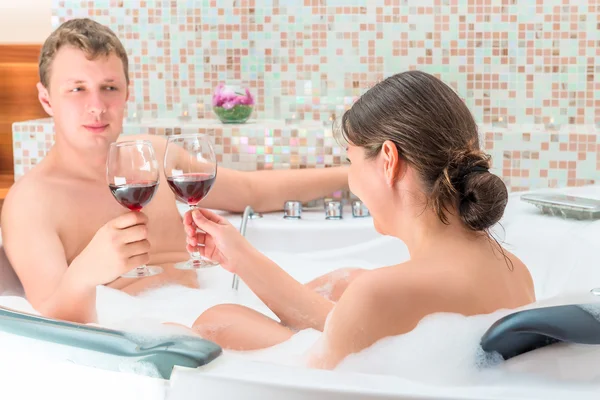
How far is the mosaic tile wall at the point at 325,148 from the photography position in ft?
8.98

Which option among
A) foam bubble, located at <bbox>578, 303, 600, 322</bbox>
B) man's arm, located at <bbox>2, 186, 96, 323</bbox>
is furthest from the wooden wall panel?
foam bubble, located at <bbox>578, 303, 600, 322</bbox>

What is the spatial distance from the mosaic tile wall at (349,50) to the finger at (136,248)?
1471 millimetres

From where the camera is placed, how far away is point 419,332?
128 cm

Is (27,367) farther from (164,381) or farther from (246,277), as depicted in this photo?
(246,277)

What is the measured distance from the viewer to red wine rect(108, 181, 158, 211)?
163cm

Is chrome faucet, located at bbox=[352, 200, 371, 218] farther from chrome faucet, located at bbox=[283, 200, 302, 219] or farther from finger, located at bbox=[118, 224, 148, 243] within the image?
finger, located at bbox=[118, 224, 148, 243]

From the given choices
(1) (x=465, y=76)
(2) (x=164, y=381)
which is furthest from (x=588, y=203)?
(2) (x=164, y=381)

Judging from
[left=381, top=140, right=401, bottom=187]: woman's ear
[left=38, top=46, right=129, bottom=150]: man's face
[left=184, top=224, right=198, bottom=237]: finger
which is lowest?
[left=184, top=224, right=198, bottom=237]: finger

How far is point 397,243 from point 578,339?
139 centimetres

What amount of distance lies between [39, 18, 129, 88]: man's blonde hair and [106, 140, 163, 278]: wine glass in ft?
1.98

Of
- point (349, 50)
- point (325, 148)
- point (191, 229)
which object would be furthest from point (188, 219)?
point (349, 50)

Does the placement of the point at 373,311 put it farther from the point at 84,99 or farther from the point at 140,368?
the point at 84,99

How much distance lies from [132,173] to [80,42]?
2.23 ft

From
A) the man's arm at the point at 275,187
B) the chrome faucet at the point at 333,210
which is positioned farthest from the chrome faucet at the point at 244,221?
the chrome faucet at the point at 333,210
